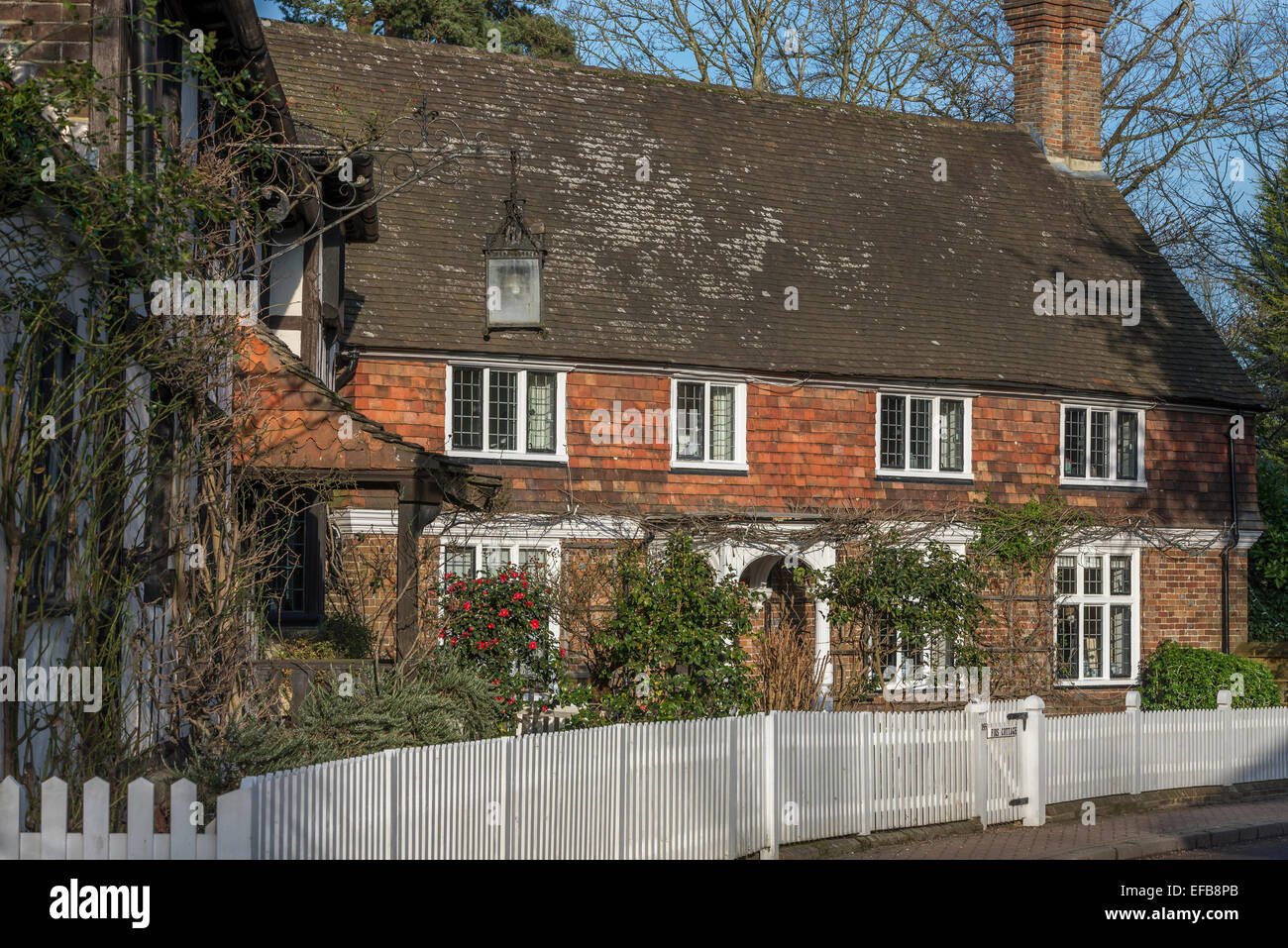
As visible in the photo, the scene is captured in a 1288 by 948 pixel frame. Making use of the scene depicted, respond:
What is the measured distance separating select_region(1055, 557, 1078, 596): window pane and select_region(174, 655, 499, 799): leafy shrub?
14.0 m

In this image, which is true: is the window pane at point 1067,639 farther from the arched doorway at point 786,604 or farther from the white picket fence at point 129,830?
the white picket fence at point 129,830

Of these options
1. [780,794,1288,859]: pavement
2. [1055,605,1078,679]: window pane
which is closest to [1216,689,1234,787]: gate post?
[780,794,1288,859]: pavement

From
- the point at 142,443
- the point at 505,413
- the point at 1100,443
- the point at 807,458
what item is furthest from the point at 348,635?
the point at 1100,443

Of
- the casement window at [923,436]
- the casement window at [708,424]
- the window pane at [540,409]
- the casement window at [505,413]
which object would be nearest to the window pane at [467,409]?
the casement window at [505,413]

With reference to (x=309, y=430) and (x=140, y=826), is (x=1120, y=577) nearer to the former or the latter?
(x=309, y=430)

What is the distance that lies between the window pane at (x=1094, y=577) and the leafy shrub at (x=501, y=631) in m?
11.6

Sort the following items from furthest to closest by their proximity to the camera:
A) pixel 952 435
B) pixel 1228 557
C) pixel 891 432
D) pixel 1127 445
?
pixel 1228 557 → pixel 1127 445 → pixel 952 435 → pixel 891 432

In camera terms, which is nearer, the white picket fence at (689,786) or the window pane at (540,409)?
the white picket fence at (689,786)

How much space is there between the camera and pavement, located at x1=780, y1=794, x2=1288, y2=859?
12398 mm

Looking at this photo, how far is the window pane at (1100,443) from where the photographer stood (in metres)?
26.2

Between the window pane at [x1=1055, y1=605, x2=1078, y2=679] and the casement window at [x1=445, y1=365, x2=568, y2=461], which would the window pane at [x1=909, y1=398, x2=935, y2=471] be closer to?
the window pane at [x1=1055, y1=605, x2=1078, y2=679]

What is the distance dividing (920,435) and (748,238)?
409cm

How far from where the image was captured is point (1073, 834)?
13.7 meters
